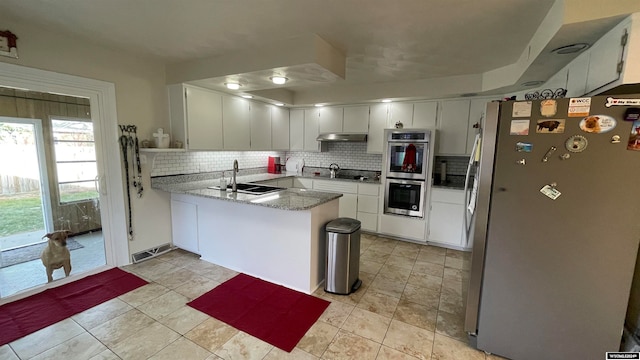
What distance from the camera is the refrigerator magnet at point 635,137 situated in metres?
1.42

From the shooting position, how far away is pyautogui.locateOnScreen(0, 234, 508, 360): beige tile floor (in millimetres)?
1859

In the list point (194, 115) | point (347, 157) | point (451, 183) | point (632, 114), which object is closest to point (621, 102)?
point (632, 114)

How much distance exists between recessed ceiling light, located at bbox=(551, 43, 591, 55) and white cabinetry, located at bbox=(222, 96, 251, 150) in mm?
3676

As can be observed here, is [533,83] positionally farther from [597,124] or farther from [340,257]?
[340,257]

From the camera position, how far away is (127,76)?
9.91ft

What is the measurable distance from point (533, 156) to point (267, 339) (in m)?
2.29

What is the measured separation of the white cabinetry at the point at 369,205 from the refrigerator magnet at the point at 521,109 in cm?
264

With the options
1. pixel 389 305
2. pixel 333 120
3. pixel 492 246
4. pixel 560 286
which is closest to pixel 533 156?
pixel 492 246

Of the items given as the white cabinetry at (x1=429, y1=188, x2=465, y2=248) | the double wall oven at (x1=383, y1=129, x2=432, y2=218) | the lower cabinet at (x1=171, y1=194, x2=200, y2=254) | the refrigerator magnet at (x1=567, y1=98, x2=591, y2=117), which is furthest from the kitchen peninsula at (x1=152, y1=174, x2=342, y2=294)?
the refrigerator magnet at (x1=567, y1=98, x2=591, y2=117)

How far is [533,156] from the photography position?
164 centimetres

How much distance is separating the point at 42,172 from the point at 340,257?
3164 mm

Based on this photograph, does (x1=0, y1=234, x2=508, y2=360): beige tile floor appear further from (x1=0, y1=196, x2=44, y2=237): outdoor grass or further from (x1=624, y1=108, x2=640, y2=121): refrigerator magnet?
(x1=624, y1=108, x2=640, y2=121): refrigerator magnet

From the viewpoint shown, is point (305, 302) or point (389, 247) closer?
point (305, 302)

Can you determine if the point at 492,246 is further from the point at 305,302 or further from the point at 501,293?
the point at 305,302
